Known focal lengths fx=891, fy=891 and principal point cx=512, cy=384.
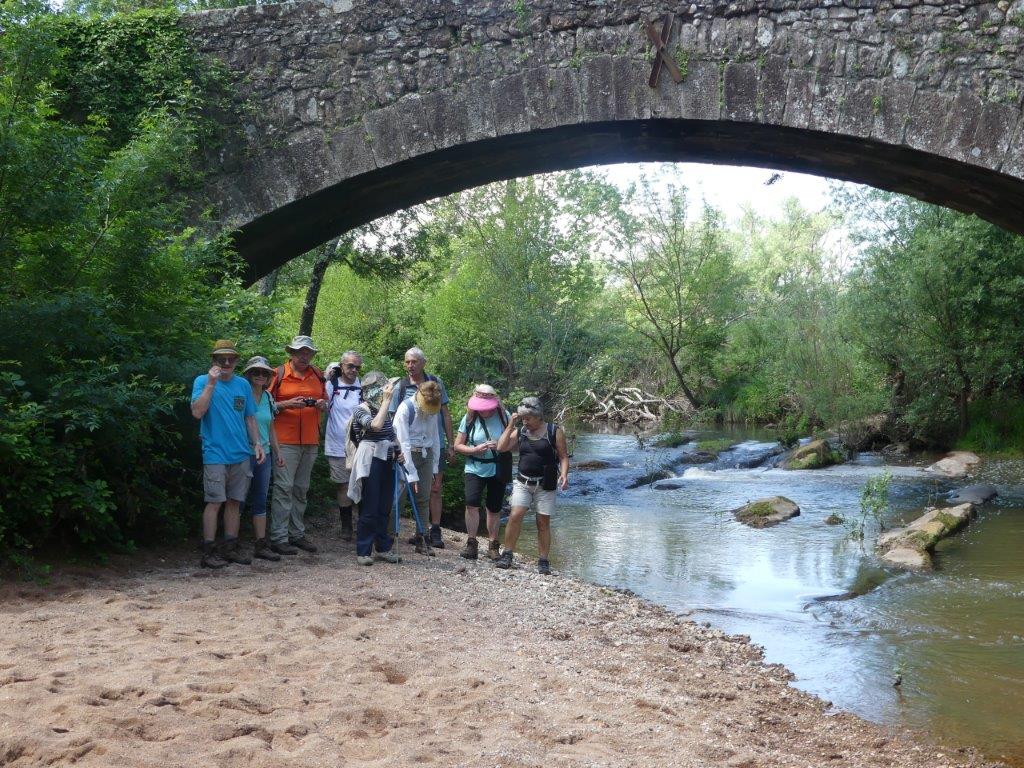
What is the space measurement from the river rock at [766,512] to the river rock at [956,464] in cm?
554

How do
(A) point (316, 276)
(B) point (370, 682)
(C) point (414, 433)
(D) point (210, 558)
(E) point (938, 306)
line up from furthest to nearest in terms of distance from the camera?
(E) point (938, 306)
(A) point (316, 276)
(C) point (414, 433)
(D) point (210, 558)
(B) point (370, 682)

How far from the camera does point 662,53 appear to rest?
8.55m

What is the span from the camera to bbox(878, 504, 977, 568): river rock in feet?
30.9

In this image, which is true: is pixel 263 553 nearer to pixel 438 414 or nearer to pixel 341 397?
pixel 341 397

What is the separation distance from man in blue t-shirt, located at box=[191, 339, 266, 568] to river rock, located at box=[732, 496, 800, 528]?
25.0 ft

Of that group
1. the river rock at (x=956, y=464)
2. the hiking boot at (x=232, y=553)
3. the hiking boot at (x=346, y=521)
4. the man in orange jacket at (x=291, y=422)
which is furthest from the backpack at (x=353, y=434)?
the river rock at (x=956, y=464)

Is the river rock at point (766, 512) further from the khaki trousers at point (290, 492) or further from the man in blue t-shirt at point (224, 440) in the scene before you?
the man in blue t-shirt at point (224, 440)

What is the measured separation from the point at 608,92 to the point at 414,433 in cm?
388

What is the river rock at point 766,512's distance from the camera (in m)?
12.2

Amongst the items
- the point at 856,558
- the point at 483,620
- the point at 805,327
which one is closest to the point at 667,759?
the point at 483,620

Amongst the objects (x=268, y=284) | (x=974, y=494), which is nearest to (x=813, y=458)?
(x=974, y=494)

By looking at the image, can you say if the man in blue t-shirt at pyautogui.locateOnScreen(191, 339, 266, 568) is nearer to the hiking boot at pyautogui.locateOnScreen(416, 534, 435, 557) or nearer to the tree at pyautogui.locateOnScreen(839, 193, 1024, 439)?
the hiking boot at pyautogui.locateOnScreen(416, 534, 435, 557)

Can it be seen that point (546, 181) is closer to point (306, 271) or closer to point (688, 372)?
point (306, 271)

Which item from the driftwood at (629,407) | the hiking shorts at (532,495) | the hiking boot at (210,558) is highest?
the driftwood at (629,407)
